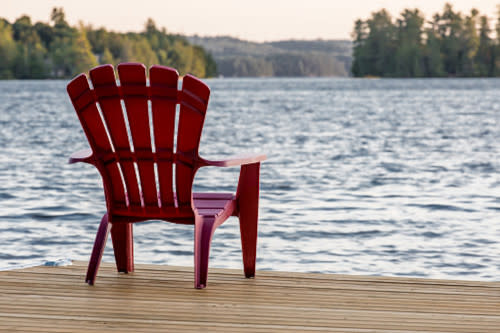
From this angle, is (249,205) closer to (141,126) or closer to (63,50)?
(141,126)

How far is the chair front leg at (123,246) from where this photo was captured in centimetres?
360

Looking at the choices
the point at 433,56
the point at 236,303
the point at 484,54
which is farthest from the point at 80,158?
the point at 484,54

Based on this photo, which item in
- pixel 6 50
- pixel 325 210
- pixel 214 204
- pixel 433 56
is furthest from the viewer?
pixel 433 56

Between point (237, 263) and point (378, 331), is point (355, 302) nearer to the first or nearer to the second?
point (378, 331)

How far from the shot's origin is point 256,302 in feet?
10.1

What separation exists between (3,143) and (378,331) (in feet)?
62.2

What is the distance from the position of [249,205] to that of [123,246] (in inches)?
24.9

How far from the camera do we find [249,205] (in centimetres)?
364

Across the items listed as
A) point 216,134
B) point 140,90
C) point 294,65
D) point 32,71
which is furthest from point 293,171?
point 294,65

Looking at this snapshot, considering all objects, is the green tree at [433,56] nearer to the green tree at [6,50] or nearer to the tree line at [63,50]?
the tree line at [63,50]

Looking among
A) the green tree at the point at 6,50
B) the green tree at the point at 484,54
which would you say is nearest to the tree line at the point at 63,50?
the green tree at the point at 6,50

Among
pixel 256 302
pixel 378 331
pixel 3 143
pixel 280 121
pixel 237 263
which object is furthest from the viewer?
pixel 280 121

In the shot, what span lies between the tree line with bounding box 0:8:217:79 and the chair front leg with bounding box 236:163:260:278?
108815 millimetres

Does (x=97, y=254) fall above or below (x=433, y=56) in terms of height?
below
